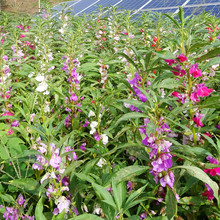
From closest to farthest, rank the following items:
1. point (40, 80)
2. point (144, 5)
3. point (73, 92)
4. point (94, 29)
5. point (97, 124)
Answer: point (97, 124)
point (40, 80)
point (73, 92)
point (94, 29)
point (144, 5)

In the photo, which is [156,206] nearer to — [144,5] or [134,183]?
[134,183]

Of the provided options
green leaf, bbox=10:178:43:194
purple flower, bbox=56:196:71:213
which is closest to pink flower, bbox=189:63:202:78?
purple flower, bbox=56:196:71:213

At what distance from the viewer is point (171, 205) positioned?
135cm

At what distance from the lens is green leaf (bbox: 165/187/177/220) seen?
1.33m

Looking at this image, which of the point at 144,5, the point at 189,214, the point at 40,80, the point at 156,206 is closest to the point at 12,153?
the point at 40,80

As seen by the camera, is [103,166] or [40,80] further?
[40,80]

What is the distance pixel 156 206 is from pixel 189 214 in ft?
0.77

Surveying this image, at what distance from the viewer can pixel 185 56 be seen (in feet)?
5.40

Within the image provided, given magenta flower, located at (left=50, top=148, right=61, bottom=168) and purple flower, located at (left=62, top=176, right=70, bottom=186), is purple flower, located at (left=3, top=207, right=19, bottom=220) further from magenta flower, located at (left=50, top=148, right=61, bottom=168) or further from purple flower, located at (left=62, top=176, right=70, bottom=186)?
magenta flower, located at (left=50, top=148, right=61, bottom=168)

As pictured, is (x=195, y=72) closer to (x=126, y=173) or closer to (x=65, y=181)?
(x=126, y=173)

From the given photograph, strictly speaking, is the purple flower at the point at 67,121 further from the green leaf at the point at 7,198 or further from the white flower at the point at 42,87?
the green leaf at the point at 7,198

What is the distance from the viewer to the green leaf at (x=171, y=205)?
1.33 metres

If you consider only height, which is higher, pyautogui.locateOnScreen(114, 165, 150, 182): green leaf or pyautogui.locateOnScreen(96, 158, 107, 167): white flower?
pyautogui.locateOnScreen(114, 165, 150, 182): green leaf

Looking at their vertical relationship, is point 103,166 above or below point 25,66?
below
